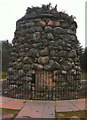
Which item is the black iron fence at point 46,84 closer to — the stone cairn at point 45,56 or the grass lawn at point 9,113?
the stone cairn at point 45,56

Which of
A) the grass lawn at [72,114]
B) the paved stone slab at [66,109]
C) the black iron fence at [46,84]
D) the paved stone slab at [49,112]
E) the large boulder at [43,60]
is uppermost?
the large boulder at [43,60]

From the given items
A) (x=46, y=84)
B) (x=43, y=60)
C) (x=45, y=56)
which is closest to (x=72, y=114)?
(x=46, y=84)

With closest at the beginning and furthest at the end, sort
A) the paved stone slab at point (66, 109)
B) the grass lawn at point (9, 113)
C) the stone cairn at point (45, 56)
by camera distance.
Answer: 1. the grass lawn at point (9, 113)
2. the paved stone slab at point (66, 109)
3. the stone cairn at point (45, 56)

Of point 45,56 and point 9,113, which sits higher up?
point 45,56

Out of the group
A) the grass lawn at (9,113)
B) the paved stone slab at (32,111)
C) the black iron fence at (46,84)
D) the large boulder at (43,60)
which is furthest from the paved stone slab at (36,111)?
the large boulder at (43,60)

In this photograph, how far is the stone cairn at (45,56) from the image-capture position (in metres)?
6.19

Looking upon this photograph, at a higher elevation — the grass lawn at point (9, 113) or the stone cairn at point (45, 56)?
the stone cairn at point (45, 56)

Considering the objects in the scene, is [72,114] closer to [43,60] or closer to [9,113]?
[9,113]

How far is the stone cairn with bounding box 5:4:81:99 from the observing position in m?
6.19

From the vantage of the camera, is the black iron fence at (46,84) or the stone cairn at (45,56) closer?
the black iron fence at (46,84)

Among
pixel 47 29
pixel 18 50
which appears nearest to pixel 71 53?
pixel 47 29

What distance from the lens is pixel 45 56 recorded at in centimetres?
630

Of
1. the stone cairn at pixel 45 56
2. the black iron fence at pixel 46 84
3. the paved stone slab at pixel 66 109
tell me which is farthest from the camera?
the stone cairn at pixel 45 56

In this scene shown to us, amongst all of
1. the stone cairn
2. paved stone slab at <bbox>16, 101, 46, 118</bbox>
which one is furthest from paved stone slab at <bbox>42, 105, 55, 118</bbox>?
the stone cairn
